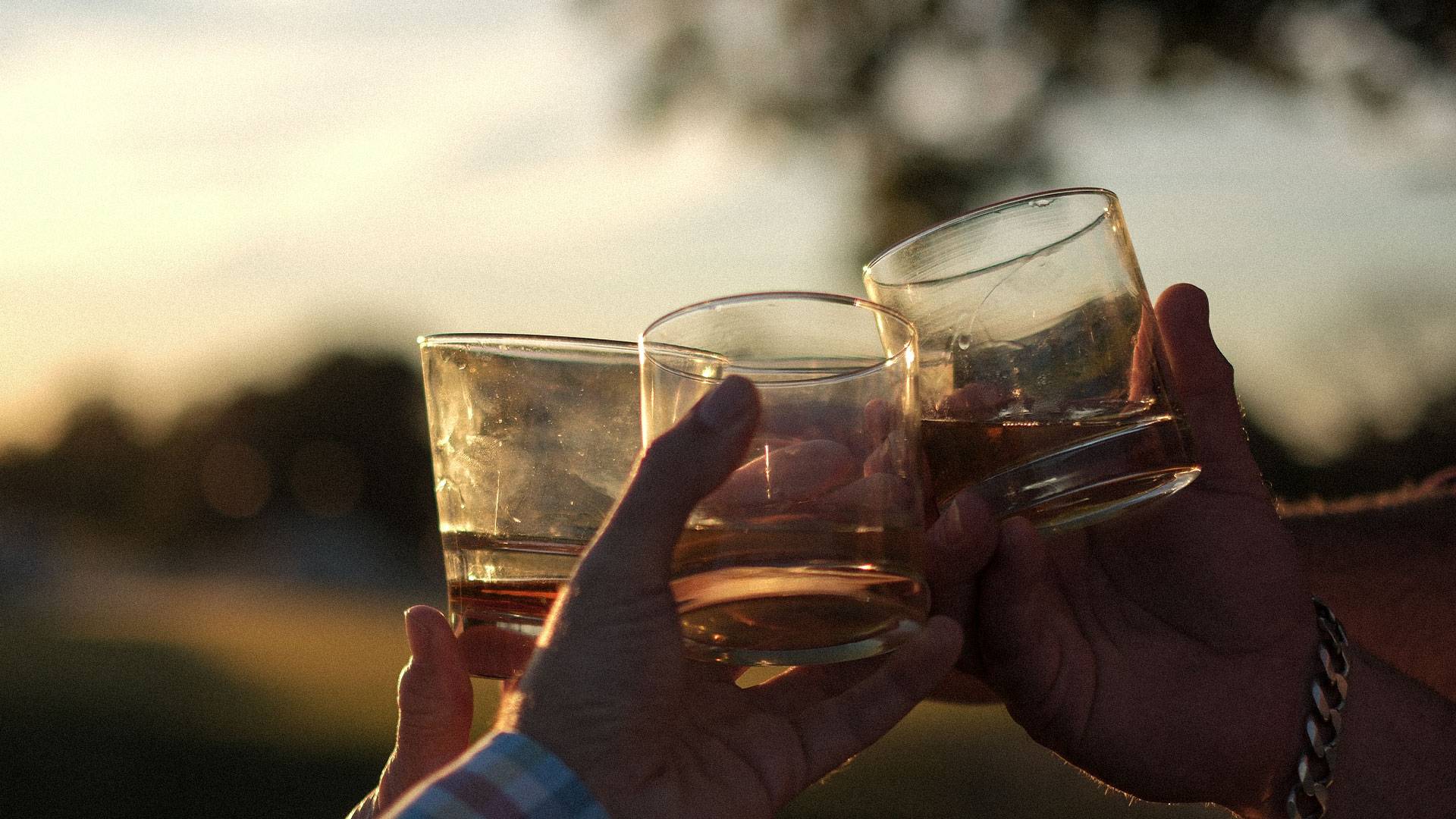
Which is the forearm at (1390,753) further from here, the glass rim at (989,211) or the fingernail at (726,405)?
the fingernail at (726,405)

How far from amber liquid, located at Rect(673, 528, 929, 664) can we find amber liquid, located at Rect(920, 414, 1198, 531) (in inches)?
13.3

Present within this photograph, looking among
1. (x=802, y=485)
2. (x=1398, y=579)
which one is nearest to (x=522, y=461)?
(x=802, y=485)

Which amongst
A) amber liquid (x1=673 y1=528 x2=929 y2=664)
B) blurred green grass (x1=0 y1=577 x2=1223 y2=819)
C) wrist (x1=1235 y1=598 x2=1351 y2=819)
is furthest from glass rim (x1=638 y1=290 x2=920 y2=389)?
blurred green grass (x1=0 y1=577 x2=1223 y2=819)

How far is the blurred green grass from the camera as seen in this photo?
927 centimetres

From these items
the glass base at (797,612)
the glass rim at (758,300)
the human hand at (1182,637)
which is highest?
the glass rim at (758,300)

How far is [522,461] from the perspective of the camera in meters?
2.24

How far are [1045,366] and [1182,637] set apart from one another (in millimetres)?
1048

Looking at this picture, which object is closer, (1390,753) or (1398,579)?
(1390,753)

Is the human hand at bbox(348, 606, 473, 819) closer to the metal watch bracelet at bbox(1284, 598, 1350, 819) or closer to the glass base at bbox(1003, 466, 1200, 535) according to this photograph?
the glass base at bbox(1003, 466, 1200, 535)

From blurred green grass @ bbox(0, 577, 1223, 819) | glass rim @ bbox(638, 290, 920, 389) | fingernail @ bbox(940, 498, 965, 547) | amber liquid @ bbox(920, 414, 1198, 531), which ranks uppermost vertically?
glass rim @ bbox(638, 290, 920, 389)

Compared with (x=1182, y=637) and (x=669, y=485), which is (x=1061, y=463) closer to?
(x=669, y=485)

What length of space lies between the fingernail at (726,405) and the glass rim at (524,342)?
0.51 meters

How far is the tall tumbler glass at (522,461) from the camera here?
7.34ft

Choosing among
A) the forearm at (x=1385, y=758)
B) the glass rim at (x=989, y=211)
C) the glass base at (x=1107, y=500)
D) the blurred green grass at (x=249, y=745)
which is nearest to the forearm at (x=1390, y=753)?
the forearm at (x=1385, y=758)
